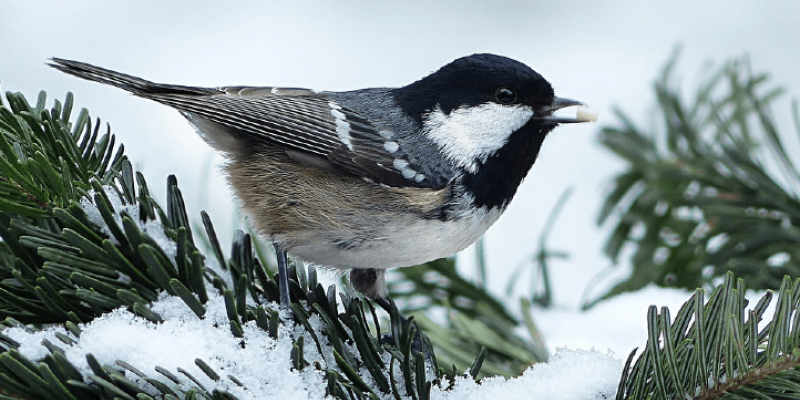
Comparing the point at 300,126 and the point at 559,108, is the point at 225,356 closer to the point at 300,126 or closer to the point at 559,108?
the point at 300,126

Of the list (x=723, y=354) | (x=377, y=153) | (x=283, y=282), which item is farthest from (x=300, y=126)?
(x=723, y=354)

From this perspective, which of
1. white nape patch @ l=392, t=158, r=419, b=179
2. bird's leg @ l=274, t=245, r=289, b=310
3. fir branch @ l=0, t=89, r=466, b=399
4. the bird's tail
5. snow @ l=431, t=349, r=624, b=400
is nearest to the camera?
fir branch @ l=0, t=89, r=466, b=399

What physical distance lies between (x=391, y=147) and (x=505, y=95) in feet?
0.74

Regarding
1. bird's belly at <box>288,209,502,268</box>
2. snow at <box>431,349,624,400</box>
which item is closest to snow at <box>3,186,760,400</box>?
snow at <box>431,349,624,400</box>

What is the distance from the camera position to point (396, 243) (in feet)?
3.60

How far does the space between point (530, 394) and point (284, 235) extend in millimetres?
549

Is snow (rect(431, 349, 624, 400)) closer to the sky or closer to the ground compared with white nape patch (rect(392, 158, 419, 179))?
closer to the ground

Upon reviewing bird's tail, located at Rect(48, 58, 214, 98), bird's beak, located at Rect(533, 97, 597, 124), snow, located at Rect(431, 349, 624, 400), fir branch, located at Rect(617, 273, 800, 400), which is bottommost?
snow, located at Rect(431, 349, 624, 400)

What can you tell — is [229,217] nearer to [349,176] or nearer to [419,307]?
[349,176]

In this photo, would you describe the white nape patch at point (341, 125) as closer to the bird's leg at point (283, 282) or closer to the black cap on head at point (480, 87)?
the black cap on head at point (480, 87)

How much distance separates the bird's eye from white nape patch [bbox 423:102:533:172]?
1 cm

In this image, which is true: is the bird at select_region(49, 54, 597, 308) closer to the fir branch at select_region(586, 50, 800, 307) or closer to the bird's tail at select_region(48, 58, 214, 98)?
the bird's tail at select_region(48, 58, 214, 98)

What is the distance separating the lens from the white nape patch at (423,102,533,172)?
124 cm

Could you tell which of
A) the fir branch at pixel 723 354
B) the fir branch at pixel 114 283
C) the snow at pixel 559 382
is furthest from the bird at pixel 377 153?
the fir branch at pixel 723 354
